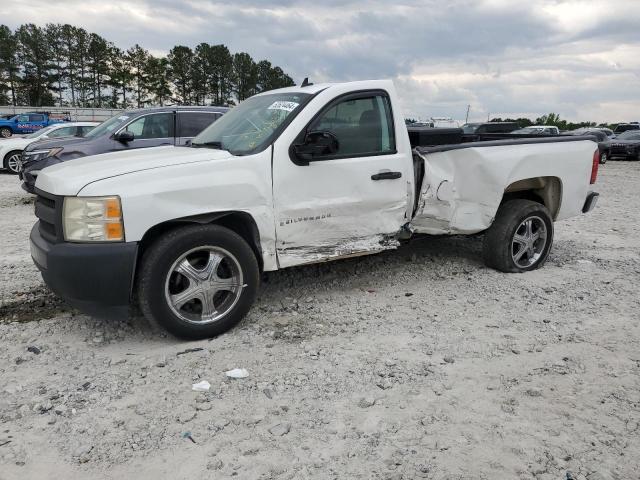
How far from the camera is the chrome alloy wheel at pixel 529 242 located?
5665 mm

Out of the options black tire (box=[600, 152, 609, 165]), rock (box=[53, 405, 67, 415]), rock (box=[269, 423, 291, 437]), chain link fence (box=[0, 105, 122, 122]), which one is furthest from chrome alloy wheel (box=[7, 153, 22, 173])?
chain link fence (box=[0, 105, 122, 122])

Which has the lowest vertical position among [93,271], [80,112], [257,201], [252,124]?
[93,271]

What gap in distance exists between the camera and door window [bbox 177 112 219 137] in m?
9.94

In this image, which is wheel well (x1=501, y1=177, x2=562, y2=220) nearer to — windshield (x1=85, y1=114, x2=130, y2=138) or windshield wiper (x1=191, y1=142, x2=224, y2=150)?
windshield wiper (x1=191, y1=142, x2=224, y2=150)

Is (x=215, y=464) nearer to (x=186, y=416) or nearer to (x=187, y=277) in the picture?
(x=186, y=416)

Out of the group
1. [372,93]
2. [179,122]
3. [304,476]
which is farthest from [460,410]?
[179,122]

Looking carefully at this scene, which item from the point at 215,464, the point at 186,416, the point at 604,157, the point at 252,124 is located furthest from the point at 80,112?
the point at 215,464

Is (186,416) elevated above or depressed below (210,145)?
below

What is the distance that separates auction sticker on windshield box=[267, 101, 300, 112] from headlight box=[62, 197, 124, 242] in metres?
1.61

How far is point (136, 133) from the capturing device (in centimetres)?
970

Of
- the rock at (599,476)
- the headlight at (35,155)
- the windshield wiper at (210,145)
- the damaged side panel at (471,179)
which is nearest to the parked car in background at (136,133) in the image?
the headlight at (35,155)

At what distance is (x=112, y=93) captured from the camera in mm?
75688

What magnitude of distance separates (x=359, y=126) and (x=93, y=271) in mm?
2455

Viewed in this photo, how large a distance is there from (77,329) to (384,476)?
283 centimetres
